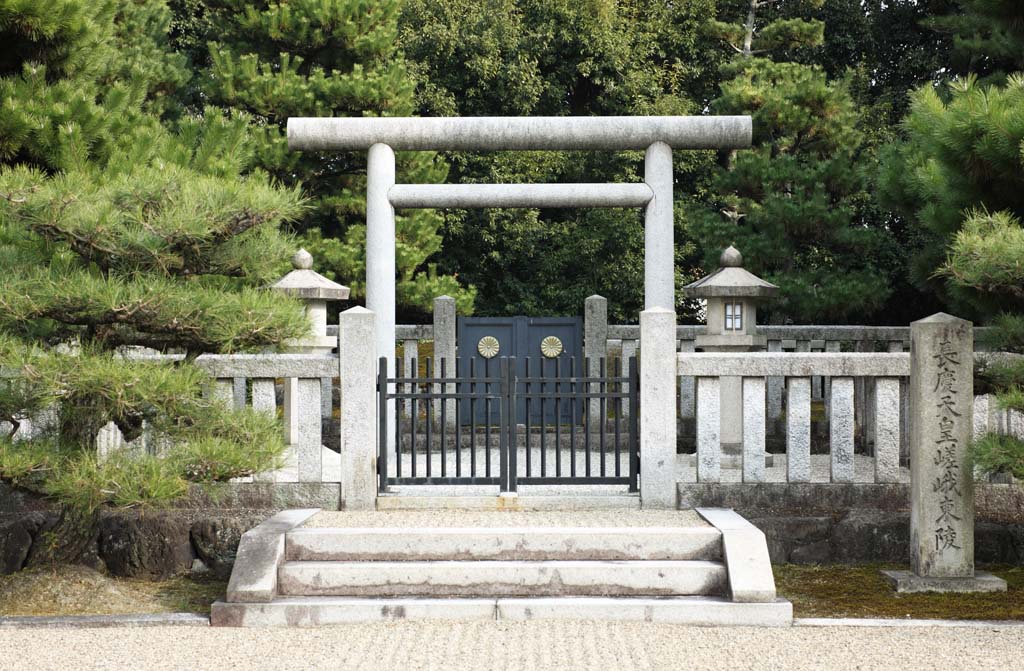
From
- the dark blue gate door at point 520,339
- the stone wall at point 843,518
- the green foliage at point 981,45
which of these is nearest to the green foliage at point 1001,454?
the stone wall at point 843,518

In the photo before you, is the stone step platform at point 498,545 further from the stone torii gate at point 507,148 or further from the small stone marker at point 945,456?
the stone torii gate at point 507,148

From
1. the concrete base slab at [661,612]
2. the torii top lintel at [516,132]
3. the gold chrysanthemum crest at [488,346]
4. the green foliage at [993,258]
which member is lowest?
the concrete base slab at [661,612]

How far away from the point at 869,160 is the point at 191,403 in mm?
10961

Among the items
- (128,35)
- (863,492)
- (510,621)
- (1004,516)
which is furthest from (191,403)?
(128,35)

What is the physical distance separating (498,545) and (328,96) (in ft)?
30.3

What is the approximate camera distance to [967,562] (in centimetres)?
634

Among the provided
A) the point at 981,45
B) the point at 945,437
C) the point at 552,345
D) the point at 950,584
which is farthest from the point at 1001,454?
the point at 981,45

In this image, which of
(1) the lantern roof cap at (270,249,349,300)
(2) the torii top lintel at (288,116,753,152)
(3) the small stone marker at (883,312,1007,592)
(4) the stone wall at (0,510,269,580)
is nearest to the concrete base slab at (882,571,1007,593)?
(3) the small stone marker at (883,312,1007,592)

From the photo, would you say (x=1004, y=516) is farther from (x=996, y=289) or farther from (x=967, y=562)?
(x=996, y=289)

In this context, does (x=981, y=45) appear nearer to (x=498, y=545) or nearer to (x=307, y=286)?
(x=307, y=286)

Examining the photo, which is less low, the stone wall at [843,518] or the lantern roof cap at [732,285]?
the lantern roof cap at [732,285]

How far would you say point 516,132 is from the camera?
923cm

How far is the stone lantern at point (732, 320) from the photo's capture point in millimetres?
9219

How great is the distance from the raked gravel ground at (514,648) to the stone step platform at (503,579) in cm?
34
